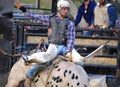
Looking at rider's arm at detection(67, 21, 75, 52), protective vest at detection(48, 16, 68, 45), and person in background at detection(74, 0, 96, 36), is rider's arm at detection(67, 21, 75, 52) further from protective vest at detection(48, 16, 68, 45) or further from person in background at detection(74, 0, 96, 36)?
person in background at detection(74, 0, 96, 36)

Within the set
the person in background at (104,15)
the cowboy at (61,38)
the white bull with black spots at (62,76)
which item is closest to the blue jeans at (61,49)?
the cowboy at (61,38)

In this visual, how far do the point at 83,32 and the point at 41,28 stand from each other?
0.88 metres

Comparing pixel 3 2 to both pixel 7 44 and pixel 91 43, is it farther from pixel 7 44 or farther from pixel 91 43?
pixel 91 43

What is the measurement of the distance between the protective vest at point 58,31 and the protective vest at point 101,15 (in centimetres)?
229

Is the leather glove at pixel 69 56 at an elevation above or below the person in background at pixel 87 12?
below

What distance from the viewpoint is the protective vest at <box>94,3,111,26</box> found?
9812 millimetres

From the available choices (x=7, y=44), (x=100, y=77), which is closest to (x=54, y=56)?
(x=7, y=44)

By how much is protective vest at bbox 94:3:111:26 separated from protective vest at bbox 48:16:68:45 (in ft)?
7.50

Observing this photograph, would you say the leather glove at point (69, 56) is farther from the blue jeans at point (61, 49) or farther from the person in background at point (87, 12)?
the person in background at point (87, 12)

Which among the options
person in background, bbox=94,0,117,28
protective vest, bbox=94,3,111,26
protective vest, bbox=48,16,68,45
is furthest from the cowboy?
protective vest, bbox=94,3,111,26

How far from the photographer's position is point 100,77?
29.9 feet

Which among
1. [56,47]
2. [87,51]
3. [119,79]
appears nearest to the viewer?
[56,47]

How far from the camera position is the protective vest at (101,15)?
32.2ft

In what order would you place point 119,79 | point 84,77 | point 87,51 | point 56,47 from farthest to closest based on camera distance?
point 87,51 → point 119,79 → point 56,47 → point 84,77
